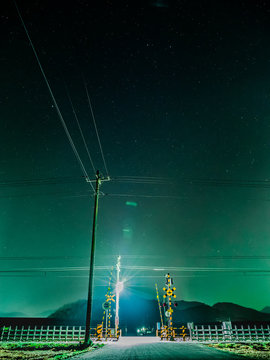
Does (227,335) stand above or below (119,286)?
below

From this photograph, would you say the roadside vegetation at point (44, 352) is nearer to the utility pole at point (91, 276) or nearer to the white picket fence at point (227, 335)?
the utility pole at point (91, 276)

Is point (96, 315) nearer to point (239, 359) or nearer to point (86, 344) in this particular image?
point (86, 344)

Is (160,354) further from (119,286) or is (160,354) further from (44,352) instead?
(119,286)

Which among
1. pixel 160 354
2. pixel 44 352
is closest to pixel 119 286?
pixel 44 352

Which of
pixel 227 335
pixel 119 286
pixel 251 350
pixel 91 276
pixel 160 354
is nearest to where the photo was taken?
pixel 160 354

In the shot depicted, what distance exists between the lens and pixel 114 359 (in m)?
8.00

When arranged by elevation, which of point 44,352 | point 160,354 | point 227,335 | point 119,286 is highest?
point 119,286

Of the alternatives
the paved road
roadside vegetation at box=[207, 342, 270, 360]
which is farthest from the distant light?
roadside vegetation at box=[207, 342, 270, 360]

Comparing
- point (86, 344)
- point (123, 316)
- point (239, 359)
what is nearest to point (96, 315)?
point (123, 316)

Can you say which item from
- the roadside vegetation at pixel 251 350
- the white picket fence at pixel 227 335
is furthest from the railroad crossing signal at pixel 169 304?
the roadside vegetation at pixel 251 350

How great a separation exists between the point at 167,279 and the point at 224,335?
21.6ft

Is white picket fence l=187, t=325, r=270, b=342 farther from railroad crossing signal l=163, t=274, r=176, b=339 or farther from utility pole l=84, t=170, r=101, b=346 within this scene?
utility pole l=84, t=170, r=101, b=346

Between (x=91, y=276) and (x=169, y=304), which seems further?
(x=169, y=304)

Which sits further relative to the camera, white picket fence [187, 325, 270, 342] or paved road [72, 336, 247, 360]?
white picket fence [187, 325, 270, 342]
